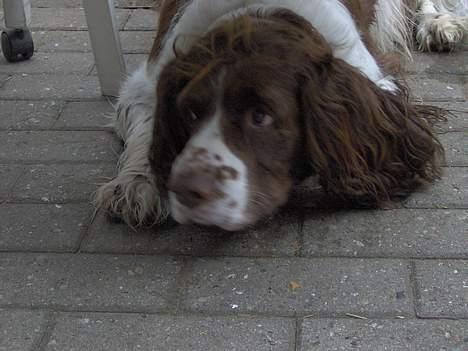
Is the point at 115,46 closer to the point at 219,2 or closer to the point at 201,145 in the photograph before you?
the point at 219,2

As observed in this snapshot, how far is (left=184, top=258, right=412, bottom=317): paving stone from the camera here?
104 inches

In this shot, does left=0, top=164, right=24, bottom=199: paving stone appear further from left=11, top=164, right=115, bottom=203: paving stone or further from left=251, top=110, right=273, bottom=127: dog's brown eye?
left=251, top=110, right=273, bottom=127: dog's brown eye

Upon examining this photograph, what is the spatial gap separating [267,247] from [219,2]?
0.78 metres

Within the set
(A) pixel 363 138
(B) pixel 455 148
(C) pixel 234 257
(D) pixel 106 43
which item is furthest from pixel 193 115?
(D) pixel 106 43

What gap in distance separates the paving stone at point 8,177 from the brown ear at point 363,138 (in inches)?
44.5

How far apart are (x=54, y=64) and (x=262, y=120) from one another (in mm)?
1958

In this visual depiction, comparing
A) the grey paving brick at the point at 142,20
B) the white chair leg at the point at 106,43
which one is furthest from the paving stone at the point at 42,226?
the grey paving brick at the point at 142,20

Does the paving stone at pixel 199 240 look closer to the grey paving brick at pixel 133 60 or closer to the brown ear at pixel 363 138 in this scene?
the brown ear at pixel 363 138

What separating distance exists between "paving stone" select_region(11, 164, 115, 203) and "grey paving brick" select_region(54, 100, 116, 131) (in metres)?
0.35

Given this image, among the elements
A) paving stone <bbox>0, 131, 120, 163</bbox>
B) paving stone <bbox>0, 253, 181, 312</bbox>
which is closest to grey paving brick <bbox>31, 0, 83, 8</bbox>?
paving stone <bbox>0, 131, 120, 163</bbox>

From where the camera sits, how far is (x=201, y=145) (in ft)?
8.91

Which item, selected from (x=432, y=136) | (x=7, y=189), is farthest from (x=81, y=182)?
(x=432, y=136)

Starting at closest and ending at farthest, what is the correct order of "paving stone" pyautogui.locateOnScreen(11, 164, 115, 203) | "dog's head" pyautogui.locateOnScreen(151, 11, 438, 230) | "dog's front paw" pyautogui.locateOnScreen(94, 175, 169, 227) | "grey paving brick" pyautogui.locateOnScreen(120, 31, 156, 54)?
"dog's head" pyautogui.locateOnScreen(151, 11, 438, 230) < "dog's front paw" pyautogui.locateOnScreen(94, 175, 169, 227) < "paving stone" pyautogui.locateOnScreen(11, 164, 115, 203) < "grey paving brick" pyautogui.locateOnScreen(120, 31, 156, 54)

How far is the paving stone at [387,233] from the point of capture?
2865mm
